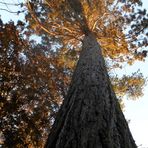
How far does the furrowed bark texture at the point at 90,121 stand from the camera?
275 centimetres

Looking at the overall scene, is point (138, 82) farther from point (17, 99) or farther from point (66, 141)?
point (66, 141)

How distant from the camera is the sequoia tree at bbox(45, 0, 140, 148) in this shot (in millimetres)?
2754

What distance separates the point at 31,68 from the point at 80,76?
857cm

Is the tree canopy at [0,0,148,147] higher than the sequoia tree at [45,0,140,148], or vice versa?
the tree canopy at [0,0,148,147]

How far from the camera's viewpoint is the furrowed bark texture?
2.75 meters

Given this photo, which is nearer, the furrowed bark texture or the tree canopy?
the furrowed bark texture

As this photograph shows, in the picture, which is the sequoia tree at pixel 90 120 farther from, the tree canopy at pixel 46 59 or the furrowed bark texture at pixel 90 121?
the tree canopy at pixel 46 59

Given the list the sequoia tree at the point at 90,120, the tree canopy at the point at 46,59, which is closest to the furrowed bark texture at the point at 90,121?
the sequoia tree at the point at 90,120

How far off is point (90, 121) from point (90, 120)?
23 millimetres

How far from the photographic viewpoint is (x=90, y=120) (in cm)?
311

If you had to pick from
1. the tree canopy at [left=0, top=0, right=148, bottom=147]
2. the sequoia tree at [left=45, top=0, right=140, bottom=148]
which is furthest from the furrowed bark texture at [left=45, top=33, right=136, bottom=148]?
the tree canopy at [left=0, top=0, right=148, bottom=147]

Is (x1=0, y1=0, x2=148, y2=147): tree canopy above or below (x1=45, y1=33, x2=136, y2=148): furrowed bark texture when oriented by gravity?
above

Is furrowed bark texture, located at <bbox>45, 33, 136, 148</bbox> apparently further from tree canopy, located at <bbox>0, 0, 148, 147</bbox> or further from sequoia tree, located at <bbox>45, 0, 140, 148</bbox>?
tree canopy, located at <bbox>0, 0, 148, 147</bbox>

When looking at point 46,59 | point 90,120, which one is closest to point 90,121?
point 90,120
